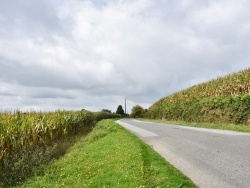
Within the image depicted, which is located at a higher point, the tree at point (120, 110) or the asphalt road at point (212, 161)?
the tree at point (120, 110)

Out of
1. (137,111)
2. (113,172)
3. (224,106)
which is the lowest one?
(113,172)

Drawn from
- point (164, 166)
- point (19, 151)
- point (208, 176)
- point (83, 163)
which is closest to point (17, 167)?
point (19, 151)

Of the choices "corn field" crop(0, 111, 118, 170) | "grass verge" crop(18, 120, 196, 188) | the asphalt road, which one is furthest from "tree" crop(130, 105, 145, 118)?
"grass verge" crop(18, 120, 196, 188)

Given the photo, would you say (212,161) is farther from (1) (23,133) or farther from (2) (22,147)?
(1) (23,133)

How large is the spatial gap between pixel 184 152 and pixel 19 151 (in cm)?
661

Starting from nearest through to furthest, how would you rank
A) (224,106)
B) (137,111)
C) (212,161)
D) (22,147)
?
(212,161)
(22,147)
(224,106)
(137,111)

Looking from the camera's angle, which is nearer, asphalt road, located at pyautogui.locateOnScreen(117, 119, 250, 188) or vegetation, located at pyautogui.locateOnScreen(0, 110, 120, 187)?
asphalt road, located at pyautogui.locateOnScreen(117, 119, 250, 188)

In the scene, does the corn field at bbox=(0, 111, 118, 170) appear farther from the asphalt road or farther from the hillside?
the hillside

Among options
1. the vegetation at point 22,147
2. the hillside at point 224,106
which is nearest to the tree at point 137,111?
the hillside at point 224,106

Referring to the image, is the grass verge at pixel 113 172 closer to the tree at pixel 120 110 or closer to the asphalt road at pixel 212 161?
the asphalt road at pixel 212 161

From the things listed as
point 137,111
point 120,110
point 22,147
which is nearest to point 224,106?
point 22,147

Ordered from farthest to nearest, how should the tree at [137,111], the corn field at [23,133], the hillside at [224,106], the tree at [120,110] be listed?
the tree at [120,110]
the tree at [137,111]
the hillside at [224,106]
the corn field at [23,133]

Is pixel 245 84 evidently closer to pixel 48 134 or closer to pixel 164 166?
pixel 48 134

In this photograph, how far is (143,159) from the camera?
35.9 ft
